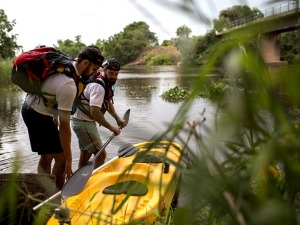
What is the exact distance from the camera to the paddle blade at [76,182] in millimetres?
3393

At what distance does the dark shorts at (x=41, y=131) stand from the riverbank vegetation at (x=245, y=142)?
4.03 meters

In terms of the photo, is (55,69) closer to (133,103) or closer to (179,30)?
(179,30)

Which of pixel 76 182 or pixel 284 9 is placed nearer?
pixel 284 9

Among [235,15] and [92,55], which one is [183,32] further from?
[92,55]

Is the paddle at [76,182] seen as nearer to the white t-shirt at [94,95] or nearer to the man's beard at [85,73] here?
the man's beard at [85,73]

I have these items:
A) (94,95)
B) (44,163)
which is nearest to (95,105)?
(94,95)

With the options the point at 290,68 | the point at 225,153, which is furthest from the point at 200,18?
the point at 225,153

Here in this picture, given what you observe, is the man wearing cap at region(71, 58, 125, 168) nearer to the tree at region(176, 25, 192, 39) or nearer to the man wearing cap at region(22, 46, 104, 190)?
the man wearing cap at region(22, 46, 104, 190)

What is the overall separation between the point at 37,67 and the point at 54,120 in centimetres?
93

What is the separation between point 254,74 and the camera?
30.0 inches

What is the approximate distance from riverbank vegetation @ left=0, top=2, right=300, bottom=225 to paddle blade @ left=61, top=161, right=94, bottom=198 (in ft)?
8.73

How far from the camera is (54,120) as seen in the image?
491cm

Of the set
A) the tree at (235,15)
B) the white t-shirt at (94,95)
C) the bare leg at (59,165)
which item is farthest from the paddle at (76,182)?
the tree at (235,15)

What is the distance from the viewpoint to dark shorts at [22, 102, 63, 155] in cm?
462
